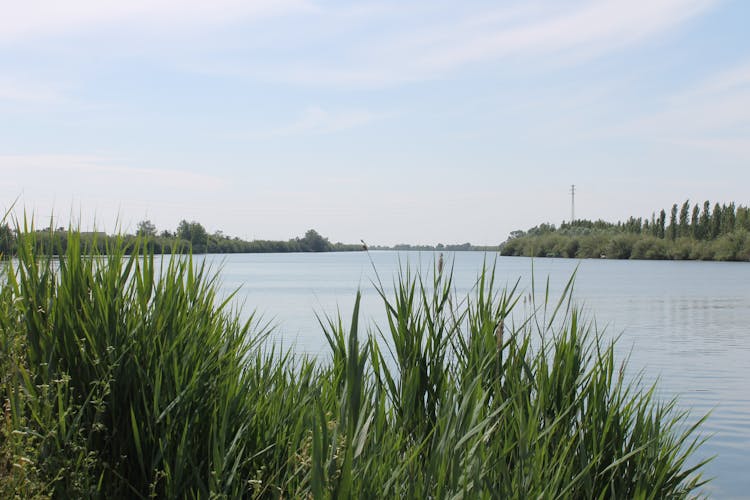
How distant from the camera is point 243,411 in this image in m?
4.17

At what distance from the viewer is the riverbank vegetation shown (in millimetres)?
92938

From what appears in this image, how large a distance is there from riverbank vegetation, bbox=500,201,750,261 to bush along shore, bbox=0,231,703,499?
8278cm

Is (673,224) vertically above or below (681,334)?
above

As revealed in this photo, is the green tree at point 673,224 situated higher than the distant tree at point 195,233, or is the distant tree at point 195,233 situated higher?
the green tree at point 673,224

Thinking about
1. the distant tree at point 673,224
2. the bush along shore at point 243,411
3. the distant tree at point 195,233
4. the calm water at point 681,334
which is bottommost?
the calm water at point 681,334

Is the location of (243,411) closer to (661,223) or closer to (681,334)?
(681,334)

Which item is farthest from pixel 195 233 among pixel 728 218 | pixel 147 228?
pixel 728 218

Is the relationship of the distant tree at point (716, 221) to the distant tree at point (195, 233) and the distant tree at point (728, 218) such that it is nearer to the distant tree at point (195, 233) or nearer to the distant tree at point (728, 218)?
the distant tree at point (728, 218)

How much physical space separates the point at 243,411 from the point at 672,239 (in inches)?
4437

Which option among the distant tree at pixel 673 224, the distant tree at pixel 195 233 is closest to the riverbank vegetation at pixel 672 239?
the distant tree at pixel 673 224

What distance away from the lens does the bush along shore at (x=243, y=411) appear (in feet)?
10.7

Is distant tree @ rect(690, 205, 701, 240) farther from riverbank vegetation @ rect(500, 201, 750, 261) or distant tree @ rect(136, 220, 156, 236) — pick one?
distant tree @ rect(136, 220, 156, 236)

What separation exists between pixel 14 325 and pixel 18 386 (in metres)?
0.73

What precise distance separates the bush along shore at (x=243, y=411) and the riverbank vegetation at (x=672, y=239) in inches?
3259
